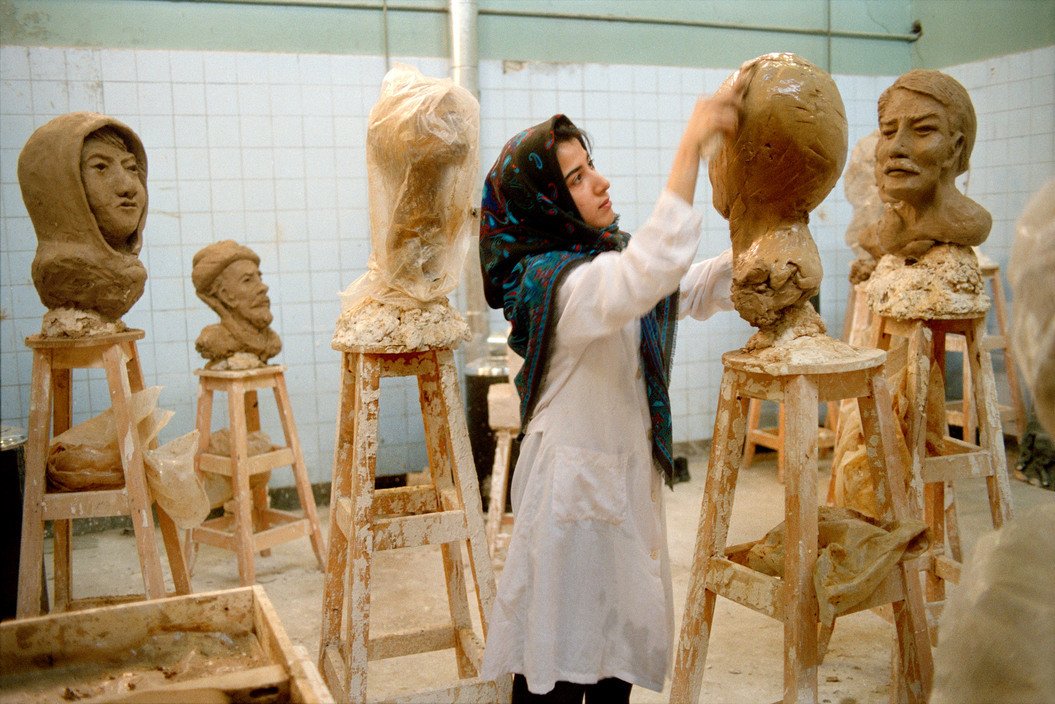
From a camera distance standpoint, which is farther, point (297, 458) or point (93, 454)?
point (297, 458)

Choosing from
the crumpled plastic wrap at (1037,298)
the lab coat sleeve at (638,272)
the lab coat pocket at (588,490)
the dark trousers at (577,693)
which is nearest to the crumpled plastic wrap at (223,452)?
the dark trousers at (577,693)

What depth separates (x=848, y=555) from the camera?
208cm

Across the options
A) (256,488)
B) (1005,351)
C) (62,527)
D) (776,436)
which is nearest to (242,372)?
(256,488)

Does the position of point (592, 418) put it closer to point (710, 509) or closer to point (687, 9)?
point (710, 509)

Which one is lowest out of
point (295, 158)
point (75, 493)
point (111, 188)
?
point (75, 493)

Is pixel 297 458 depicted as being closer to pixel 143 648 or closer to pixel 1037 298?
pixel 143 648

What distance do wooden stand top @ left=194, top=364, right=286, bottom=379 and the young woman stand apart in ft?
7.01

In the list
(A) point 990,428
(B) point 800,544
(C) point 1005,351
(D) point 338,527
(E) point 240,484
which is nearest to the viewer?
(B) point 800,544

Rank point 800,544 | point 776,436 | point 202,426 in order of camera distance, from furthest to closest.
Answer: point 776,436
point 202,426
point 800,544

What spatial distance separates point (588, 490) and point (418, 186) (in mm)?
1058

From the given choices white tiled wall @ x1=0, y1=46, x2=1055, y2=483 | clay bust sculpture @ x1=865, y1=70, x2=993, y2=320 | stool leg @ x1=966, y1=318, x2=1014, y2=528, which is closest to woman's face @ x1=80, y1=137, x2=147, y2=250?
white tiled wall @ x1=0, y1=46, x2=1055, y2=483

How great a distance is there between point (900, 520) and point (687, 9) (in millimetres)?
4330

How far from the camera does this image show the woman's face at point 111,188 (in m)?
2.85

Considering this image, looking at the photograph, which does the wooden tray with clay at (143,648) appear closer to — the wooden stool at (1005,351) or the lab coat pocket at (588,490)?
the lab coat pocket at (588,490)
